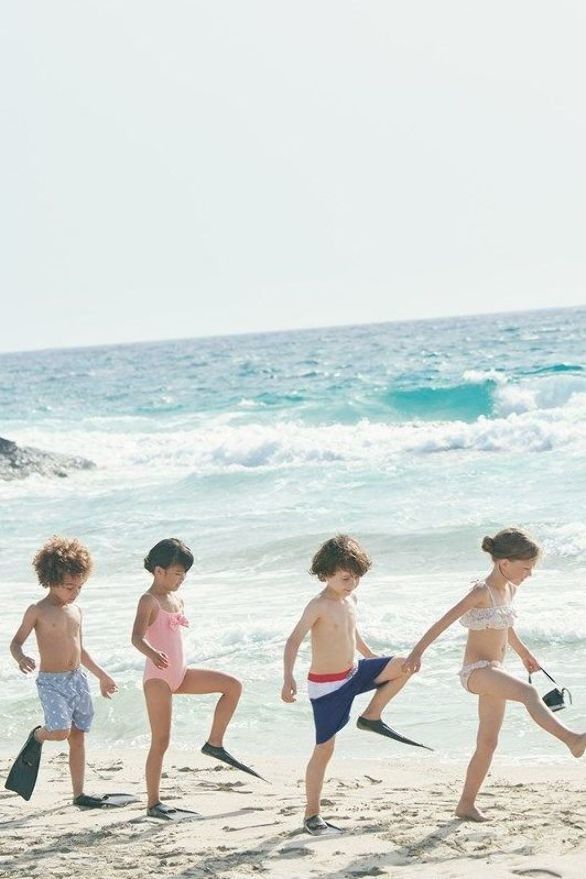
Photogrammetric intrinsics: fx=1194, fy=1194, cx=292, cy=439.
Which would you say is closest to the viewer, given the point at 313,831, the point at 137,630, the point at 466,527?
the point at 313,831

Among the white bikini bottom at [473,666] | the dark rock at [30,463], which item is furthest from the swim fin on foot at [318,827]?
the dark rock at [30,463]

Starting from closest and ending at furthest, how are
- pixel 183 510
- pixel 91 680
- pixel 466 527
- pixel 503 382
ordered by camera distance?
pixel 91 680 < pixel 466 527 < pixel 183 510 < pixel 503 382

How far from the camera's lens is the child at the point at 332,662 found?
16.6 ft

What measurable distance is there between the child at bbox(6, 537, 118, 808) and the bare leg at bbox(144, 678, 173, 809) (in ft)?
0.85

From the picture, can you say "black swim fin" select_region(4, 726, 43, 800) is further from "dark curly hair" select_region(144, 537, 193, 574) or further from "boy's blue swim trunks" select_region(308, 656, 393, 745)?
"boy's blue swim trunks" select_region(308, 656, 393, 745)

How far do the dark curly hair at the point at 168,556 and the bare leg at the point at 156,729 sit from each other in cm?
55

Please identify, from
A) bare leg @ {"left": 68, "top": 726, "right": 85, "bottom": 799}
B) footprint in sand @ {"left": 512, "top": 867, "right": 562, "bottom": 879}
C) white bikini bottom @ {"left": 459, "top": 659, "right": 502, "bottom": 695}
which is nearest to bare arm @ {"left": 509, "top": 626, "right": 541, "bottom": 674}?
white bikini bottom @ {"left": 459, "top": 659, "right": 502, "bottom": 695}

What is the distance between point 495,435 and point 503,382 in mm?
9669

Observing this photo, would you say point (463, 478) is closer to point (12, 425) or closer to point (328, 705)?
point (328, 705)

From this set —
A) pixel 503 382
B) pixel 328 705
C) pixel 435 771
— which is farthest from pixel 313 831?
pixel 503 382

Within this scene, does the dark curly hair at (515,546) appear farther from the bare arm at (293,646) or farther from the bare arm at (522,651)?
the bare arm at (293,646)

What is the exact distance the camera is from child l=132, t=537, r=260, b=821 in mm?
5344

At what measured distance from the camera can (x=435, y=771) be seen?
6227 mm

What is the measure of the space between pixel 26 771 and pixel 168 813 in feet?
2.20
